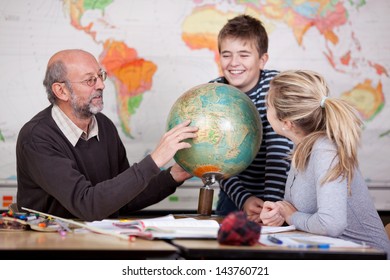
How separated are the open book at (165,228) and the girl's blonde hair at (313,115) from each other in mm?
594

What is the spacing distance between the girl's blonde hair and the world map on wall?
204 centimetres

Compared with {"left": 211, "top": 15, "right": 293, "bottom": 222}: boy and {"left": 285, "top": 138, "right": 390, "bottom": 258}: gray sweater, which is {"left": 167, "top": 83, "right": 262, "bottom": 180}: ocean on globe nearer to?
{"left": 285, "top": 138, "right": 390, "bottom": 258}: gray sweater

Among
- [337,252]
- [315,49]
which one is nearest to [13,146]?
[315,49]

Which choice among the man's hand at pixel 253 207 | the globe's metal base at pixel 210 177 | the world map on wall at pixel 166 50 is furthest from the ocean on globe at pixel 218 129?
the world map on wall at pixel 166 50

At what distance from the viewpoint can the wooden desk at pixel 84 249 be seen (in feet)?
7.80

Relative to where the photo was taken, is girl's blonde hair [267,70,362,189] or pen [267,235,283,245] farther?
girl's blonde hair [267,70,362,189]

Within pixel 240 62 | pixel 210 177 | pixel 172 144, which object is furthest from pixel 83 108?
pixel 240 62

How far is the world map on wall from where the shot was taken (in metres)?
5.10

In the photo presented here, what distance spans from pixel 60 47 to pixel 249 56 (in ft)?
5.74

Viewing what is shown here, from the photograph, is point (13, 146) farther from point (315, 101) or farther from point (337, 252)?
point (337, 252)

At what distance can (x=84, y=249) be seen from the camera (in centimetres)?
239

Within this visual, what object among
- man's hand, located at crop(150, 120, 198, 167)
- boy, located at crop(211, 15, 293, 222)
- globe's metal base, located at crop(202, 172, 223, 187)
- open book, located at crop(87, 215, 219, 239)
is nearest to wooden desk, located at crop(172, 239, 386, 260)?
open book, located at crop(87, 215, 219, 239)

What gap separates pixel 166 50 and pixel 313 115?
2.24 metres

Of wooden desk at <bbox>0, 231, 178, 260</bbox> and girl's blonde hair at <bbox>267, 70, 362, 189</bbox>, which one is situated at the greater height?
girl's blonde hair at <bbox>267, 70, 362, 189</bbox>
